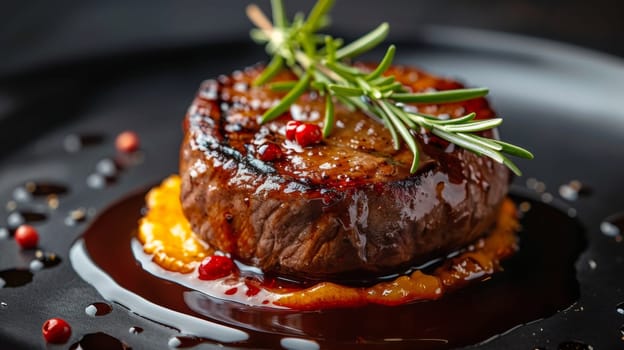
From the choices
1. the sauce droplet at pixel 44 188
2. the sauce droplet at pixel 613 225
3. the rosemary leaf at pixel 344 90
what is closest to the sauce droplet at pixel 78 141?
the sauce droplet at pixel 44 188

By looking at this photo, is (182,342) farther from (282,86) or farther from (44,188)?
(44,188)

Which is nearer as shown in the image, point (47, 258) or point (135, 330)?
point (135, 330)

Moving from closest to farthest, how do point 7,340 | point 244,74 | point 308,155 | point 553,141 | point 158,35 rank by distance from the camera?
point 7,340, point 308,155, point 244,74, point 553,141, point 158,35

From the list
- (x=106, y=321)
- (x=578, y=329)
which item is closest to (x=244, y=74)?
(x=106, y=321)

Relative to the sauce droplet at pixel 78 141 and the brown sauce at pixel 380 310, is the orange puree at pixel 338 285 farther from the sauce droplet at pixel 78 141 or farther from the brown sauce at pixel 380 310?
the sauce droplet at pixel 78 141

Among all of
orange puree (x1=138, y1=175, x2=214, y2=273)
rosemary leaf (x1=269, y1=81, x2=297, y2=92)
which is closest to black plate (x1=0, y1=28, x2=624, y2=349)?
orange puree (x1=138, y1=175, x2=214, y2=273)

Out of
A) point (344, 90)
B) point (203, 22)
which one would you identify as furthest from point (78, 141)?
point (344, 90)

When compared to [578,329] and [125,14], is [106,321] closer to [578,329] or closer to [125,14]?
[578,329]
